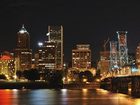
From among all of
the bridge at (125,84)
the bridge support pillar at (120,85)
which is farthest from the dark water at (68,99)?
the bridge support pillar at (120,85)

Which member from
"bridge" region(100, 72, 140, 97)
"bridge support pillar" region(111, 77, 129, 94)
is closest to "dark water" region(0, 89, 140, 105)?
"bridge" region(100, 72, 140, 97)

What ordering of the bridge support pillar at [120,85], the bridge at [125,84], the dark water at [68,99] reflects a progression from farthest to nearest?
the bridge support pillar at [120,85]
the bridge at [125,84]
the dark water at [68,99]

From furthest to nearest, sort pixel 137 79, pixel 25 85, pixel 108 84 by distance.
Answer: pixel 25 85 < pixel 108 84 < pixel 137 79

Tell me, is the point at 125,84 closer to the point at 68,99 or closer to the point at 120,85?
the point at 120,85

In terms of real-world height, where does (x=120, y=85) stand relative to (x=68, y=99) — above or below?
above

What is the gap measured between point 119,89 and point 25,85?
4812 centimetres

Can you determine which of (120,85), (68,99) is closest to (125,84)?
(120,85)

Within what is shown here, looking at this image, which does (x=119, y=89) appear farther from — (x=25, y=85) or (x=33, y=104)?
(x=33, y=104)

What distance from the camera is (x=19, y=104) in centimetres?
8375

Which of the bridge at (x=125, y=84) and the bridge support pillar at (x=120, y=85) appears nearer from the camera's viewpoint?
the bridge at (x=125, y=84)

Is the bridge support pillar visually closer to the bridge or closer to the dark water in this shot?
the bridge

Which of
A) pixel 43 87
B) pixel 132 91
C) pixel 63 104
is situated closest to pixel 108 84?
pixel 43 87

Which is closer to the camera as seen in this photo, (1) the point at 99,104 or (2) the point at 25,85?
(1) the point at 99,104

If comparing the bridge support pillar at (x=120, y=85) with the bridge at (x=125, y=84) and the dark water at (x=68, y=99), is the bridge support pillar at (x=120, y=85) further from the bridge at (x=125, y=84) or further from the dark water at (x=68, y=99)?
the dark water at (x=68, y=99)
